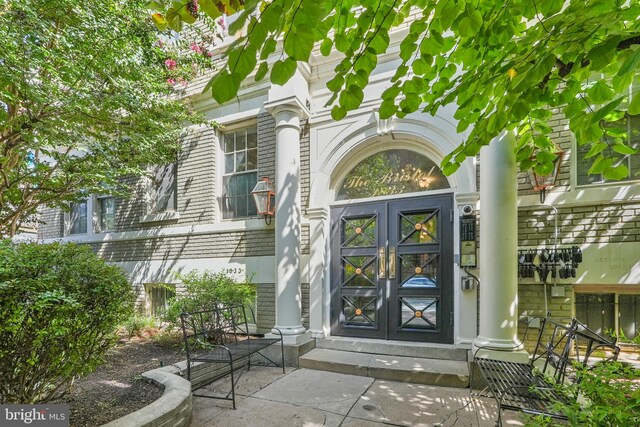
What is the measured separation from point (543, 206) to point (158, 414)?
482 centimetres

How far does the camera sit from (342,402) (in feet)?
11.1

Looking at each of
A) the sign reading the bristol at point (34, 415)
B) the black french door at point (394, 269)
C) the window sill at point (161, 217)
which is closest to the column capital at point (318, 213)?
the black french door at point (394, 269)

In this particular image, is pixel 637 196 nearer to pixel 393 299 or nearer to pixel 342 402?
pixel 393 299

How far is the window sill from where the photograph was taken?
6765mm

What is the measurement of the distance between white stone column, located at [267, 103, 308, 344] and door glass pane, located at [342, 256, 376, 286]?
2.85 feet

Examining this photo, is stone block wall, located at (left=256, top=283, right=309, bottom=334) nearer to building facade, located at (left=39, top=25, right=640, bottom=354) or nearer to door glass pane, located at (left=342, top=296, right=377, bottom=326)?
building facade, located at (left=39, top=25, right=640, bottom=354)

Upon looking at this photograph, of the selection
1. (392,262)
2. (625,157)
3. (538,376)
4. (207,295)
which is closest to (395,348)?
(392,262)

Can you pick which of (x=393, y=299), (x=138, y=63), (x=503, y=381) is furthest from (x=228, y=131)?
(x=503, y=381)

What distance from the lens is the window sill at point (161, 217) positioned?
6.76m

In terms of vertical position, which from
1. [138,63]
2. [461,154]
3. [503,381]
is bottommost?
[503,381]

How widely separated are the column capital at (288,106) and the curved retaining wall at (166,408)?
4018mm

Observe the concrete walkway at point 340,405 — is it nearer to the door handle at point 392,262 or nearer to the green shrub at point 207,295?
the green shrub at point 207,295

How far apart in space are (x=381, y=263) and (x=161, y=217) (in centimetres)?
489

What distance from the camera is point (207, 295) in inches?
196
